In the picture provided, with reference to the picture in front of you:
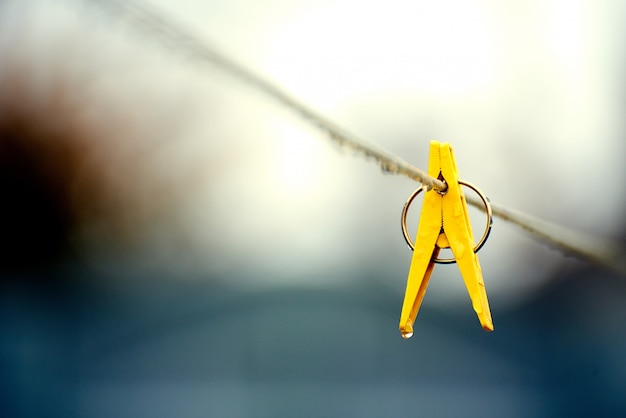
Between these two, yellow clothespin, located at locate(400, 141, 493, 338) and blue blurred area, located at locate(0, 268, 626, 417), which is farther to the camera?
blue blurred area, located at locate(0, 268, 626, 417)

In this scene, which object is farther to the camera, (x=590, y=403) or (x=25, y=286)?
(x=25, y=286)

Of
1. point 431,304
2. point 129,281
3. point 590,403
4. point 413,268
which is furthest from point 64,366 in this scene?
point 413,268

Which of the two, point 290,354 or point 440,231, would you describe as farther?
point 290,354

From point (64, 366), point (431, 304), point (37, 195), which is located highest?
point (37, 195)

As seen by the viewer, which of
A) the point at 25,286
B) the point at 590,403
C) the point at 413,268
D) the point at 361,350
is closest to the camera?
the point at 413,268

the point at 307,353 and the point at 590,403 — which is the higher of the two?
the point at 307,353

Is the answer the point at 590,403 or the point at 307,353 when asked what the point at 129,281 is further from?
the point at 590,403

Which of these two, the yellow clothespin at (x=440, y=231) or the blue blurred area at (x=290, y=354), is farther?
the blue blurred area at (x=290, y=354)

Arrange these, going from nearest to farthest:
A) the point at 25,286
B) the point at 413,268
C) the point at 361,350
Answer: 1. the point at 413,268
2. the point at 361,350
3. the point at 25,286
